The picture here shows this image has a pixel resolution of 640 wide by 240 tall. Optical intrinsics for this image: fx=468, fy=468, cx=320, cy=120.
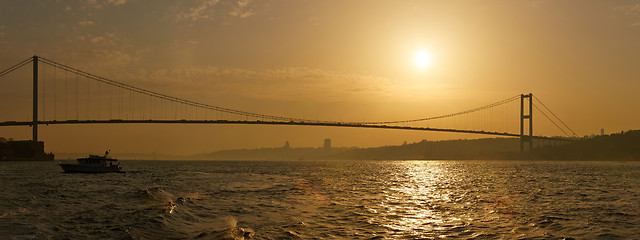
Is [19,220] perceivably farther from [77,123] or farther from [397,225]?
[77,123]

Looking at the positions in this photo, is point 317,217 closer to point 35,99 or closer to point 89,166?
point 89,166

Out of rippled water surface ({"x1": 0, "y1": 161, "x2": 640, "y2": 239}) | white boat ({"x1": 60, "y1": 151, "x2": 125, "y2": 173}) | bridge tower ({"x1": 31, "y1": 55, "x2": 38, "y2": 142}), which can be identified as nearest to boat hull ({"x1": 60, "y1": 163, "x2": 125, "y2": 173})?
white boat ({"x1": 60, "y1": 151, "x2": 125, "y2": 173})

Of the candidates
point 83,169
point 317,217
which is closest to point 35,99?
point 83,169

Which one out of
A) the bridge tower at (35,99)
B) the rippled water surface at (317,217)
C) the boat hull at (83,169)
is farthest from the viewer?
the bridge tower at (35,99)

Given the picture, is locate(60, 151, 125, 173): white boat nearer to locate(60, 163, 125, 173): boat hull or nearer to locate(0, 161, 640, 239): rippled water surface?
locate(60, 163, 125, 173): boat hull

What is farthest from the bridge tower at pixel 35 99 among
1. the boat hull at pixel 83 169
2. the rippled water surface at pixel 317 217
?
the rippled water surface at pixel 317 217

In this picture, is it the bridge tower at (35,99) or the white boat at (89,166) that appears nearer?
the white boat at (89,166)

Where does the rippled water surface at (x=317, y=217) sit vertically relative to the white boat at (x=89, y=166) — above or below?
above

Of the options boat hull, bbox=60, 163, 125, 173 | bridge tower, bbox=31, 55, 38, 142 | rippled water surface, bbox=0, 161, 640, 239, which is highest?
bridge tower, bbox=31, 55, 38, 142

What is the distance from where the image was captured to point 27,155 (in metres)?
149

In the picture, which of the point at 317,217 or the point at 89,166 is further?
the point at 89,166

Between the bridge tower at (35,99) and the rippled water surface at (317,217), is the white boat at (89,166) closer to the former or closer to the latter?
the rippled water surface at (317,217)

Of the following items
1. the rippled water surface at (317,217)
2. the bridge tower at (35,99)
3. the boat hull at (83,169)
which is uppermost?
the bridge tower at (35,99)

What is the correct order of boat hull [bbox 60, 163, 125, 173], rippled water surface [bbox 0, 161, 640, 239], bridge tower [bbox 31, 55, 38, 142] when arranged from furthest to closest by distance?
1. bridge tower [bbox 31, 55, 38, 142]
2. boat hull [bbox 60, 163, 125, 173]
3. rippled water surface [bbox 0, 161, 640, 239]
